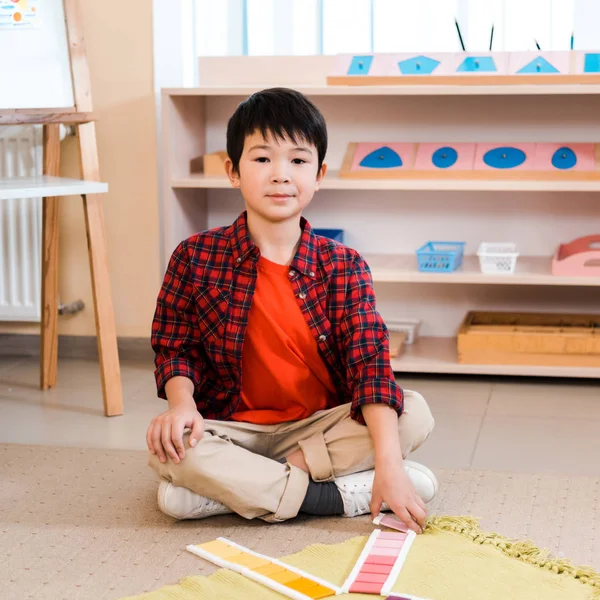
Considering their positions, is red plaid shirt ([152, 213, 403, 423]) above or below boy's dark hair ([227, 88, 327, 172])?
below

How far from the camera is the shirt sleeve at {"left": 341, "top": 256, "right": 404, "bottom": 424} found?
1370 mm

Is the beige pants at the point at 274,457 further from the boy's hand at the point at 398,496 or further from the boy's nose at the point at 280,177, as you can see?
the boy's nose at the point at 280,177

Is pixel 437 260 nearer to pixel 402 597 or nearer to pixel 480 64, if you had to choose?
pixel 480 64

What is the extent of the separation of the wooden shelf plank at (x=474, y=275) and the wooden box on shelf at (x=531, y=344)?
0.11 m

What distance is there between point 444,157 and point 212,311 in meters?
1.02

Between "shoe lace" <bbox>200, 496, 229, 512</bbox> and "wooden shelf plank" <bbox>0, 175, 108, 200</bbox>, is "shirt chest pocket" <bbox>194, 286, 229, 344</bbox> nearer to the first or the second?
"shoe lace" <bbox>200, 496, 229, 512</bbox>

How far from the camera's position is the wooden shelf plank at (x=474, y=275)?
2.17 metres

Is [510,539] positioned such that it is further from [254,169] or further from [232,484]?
[254,169]

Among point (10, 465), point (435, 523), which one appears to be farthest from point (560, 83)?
point (10, 465)

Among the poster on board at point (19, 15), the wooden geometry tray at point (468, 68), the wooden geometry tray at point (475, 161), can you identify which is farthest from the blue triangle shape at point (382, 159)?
the poster on board at point (19, 15)

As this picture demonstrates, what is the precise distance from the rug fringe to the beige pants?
5.3 inches

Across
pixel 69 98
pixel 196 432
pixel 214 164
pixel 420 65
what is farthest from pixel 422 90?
pixel 196 432

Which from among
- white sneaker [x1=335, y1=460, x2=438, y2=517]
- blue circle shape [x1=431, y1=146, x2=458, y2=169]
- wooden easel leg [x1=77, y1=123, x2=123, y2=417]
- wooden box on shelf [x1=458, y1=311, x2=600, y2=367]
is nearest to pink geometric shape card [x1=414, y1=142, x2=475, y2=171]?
blue circle shape [x1=431, y1=146, x2=458, y2=169]

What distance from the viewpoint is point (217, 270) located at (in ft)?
4.78
